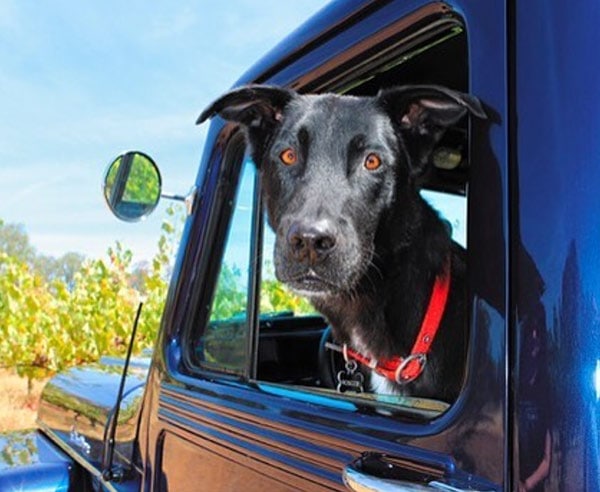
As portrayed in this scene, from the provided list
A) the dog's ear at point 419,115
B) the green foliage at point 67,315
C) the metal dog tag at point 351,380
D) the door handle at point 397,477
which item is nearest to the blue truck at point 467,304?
the door handle at point 397,477

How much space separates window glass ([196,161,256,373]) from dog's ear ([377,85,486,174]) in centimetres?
47

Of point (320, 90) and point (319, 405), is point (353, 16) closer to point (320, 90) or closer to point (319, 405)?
point (320, 90)

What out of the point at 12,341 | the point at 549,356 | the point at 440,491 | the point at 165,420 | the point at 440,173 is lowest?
the point at 12,341

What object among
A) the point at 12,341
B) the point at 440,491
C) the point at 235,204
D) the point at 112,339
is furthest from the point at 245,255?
the point at 12,341

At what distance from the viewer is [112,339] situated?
833cm

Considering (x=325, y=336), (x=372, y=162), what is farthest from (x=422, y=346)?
(x=325, y=336)

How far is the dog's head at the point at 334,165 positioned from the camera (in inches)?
63.7

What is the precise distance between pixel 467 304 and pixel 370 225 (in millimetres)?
551

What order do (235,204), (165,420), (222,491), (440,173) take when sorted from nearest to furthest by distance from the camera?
(222,491) → (165,420) → (235,204) → (440,173)

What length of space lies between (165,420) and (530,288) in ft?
4.12

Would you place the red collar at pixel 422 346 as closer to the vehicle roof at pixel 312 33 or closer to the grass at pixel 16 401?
→ the vehicle roof at pixel 312 33

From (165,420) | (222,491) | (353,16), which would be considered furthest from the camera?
(165,420)

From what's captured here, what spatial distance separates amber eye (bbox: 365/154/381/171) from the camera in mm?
1764

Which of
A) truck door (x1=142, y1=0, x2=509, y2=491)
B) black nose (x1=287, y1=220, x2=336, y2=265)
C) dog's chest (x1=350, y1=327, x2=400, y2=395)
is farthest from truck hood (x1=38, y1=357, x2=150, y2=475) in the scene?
black nose (x1=287, y1=220, x2=336, y2=265)
